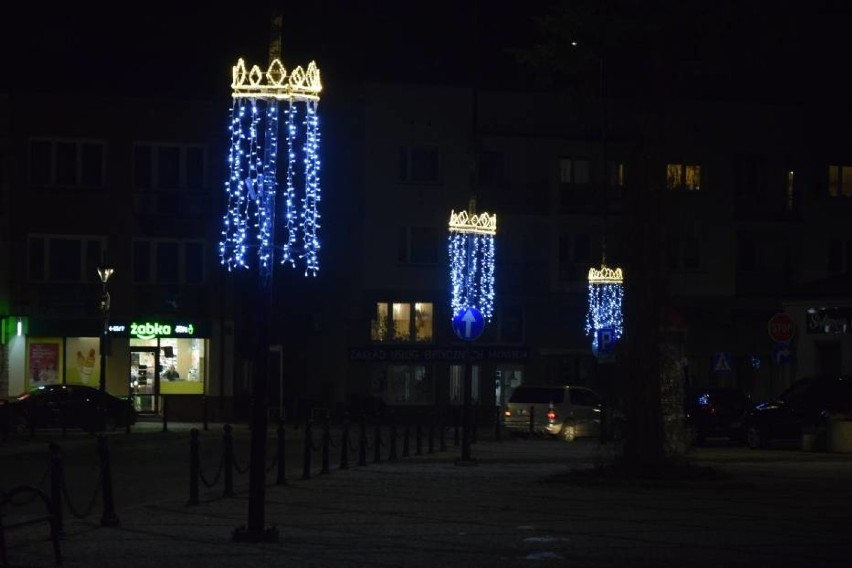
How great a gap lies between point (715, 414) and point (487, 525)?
87.4 ft

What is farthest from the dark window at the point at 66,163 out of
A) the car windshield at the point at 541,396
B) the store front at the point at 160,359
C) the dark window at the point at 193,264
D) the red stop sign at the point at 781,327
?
the red stop sign at the point at 781,327

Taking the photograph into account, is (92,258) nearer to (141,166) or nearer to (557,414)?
(141,166)

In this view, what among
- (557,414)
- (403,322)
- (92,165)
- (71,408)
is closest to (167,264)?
(92,165)

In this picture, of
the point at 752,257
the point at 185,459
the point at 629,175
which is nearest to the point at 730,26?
the point at 629,175

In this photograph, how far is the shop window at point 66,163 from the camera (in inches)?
2274

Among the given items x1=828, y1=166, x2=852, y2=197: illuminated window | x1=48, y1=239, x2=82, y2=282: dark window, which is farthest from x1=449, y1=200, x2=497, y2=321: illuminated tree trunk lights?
x1=828, y1=166, x2=852, y2=197: illuminated window

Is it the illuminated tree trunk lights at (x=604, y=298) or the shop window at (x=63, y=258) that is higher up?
the shop window at (x=63, y=258)

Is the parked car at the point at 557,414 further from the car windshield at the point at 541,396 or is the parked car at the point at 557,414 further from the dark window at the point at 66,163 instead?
the dark window at the point at 66,163

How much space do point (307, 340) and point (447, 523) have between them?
1827 inches

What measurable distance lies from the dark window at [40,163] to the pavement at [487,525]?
33.0 m

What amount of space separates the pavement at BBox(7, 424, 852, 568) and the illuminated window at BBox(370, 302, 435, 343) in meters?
34.5

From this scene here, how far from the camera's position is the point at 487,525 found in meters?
18.4

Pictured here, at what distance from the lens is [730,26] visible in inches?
967

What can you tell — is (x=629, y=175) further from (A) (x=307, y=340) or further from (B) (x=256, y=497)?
(A) (x=307, y=340)
